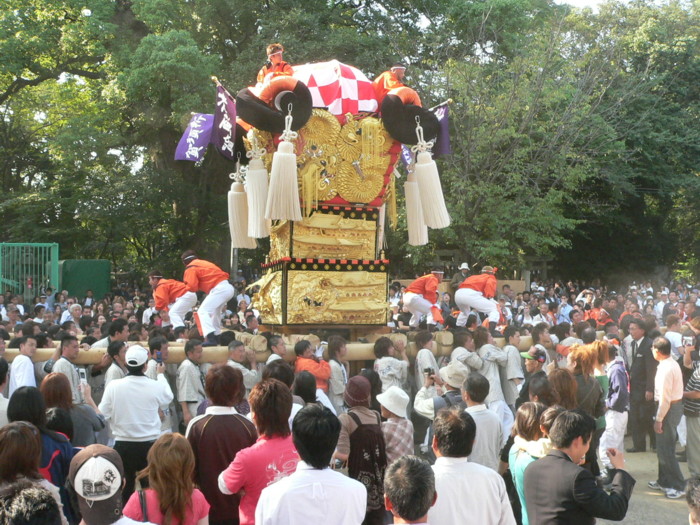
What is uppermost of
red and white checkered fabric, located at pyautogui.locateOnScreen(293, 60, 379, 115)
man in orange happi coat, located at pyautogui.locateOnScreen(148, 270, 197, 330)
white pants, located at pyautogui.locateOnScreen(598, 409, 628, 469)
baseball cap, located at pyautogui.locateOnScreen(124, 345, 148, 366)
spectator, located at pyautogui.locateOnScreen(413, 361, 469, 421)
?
red and white checkered fabric, located at pyautogui.locateOnScreen(293, 60, 379, 115)

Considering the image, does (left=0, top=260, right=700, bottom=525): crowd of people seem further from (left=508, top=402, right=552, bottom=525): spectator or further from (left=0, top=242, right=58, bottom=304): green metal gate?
(left=0, top=242, right=58, bottom=304): green metal gate

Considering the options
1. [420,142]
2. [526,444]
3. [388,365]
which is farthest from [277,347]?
[526,444]

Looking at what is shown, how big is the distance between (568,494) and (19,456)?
8.66ft

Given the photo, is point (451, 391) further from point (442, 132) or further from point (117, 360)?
point (442, 132)

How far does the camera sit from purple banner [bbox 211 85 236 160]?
31.0 ft

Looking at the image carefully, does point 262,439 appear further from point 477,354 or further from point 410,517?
point 477,354

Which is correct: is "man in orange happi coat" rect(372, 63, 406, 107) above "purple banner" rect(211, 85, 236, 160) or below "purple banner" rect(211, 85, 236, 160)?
above

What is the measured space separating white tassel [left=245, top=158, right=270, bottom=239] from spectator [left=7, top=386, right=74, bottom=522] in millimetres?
5005

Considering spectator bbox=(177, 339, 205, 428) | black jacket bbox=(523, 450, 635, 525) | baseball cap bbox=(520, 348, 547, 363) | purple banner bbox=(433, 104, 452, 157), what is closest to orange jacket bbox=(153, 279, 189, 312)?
spectator bbox=(177, 339, 205, 428)

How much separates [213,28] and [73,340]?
16.9m

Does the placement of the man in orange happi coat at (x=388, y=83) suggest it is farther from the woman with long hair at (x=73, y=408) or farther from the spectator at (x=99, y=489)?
the spectator at (x=99, y=489)

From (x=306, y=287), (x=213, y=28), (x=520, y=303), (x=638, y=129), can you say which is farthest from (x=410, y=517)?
(x=638, y=129)

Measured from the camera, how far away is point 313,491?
11.3ft

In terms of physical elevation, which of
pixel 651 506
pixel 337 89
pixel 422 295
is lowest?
pixel 651 506
